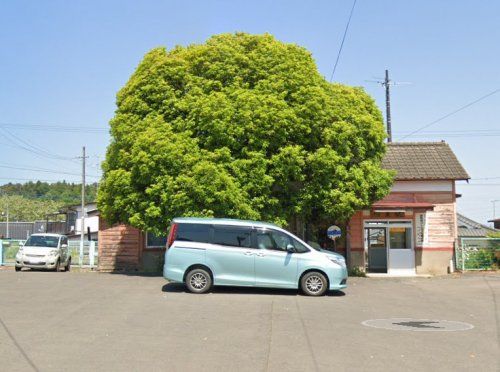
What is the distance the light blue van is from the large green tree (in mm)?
3394

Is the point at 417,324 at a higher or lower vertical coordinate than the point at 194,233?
lower

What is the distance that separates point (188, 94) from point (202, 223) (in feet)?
21.3

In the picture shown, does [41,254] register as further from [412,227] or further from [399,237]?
[412,227]

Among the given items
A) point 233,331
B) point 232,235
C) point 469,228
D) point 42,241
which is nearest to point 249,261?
point 232,235

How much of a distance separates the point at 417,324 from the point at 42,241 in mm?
18745

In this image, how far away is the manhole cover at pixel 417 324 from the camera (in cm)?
1007

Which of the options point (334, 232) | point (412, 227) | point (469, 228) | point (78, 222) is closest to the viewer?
point (334, 232)

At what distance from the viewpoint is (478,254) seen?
81.0ft

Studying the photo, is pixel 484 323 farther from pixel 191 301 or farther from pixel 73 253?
pixel 73 253

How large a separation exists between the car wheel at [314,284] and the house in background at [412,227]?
969cm

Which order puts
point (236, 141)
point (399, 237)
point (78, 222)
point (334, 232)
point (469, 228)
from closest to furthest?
1. point (236, 141)
2. point (334, 232)
3. point (399, 237)
4. point (469, 228)
5. point (78, 222)

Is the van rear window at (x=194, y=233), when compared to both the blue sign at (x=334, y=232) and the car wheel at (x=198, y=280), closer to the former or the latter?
the car wheel at (x=198, y=280)

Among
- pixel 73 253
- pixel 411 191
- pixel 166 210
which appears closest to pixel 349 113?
pixel 411 191

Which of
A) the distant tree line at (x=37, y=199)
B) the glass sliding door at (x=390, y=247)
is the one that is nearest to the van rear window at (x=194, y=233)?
the glass sliding door at (x=390, y=247)
